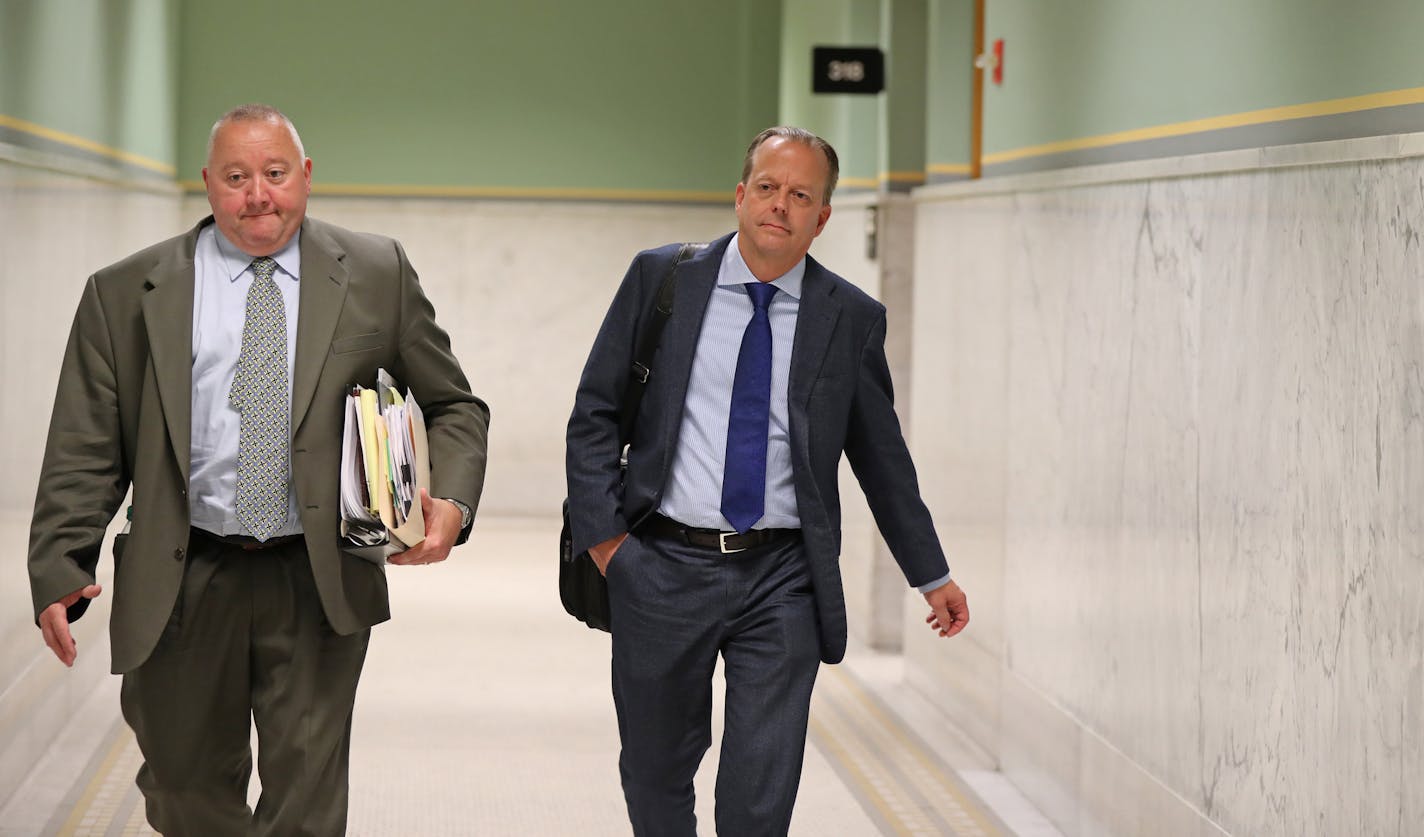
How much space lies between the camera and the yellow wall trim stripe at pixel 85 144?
5965 millimetres

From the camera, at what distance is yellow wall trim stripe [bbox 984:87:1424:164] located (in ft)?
11.6

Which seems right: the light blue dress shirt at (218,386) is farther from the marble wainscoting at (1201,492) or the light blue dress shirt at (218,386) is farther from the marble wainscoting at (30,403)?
the marble wainscoting at (30,403)

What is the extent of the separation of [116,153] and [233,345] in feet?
19.9

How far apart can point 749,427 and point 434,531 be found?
0.65 m

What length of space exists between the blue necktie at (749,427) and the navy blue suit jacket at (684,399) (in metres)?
0.06

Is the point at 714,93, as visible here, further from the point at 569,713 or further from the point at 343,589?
the point at 343,589

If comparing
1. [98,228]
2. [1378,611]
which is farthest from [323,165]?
[1378,611]

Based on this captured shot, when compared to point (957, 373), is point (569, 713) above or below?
below

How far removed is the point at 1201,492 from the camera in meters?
4.38

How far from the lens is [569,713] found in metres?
6.88

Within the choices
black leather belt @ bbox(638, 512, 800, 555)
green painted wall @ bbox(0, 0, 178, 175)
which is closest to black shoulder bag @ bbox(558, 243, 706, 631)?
black leather belt @ bbox(638, 512, 800, 555)

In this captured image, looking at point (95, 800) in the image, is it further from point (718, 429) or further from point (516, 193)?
Result: point (516, 193)

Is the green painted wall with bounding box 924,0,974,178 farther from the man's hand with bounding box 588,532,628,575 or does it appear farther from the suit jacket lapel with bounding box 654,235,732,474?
the man's hand with bounding box 588,532,628,575

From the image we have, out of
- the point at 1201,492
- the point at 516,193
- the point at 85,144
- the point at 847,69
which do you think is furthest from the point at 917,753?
the point at 516,193
